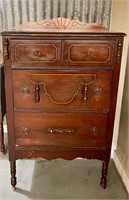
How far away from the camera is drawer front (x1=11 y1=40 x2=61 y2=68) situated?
1.37 metres

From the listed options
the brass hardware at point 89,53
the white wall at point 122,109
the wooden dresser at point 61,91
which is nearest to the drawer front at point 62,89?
the wooden dresser at point 61,91

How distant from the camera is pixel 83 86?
1452 mm

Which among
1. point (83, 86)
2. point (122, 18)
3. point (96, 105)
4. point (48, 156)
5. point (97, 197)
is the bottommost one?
point (97, 197)

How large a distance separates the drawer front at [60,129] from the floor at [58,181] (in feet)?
1.21

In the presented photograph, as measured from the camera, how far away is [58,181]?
1793mm

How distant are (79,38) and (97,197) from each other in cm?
109

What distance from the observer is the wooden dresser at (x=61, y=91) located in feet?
4.50

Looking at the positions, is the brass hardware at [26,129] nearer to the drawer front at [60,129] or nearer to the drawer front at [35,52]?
the drawer front at [60,129]

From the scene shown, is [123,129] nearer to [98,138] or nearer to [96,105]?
[98,138]

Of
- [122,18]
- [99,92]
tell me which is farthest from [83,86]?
[122,18]

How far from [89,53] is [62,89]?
0.90 feet

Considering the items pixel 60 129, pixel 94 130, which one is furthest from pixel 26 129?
pixel 94 130

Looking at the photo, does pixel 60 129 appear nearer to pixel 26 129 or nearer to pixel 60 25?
pixel 26 129

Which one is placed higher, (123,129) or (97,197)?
(123,129)
